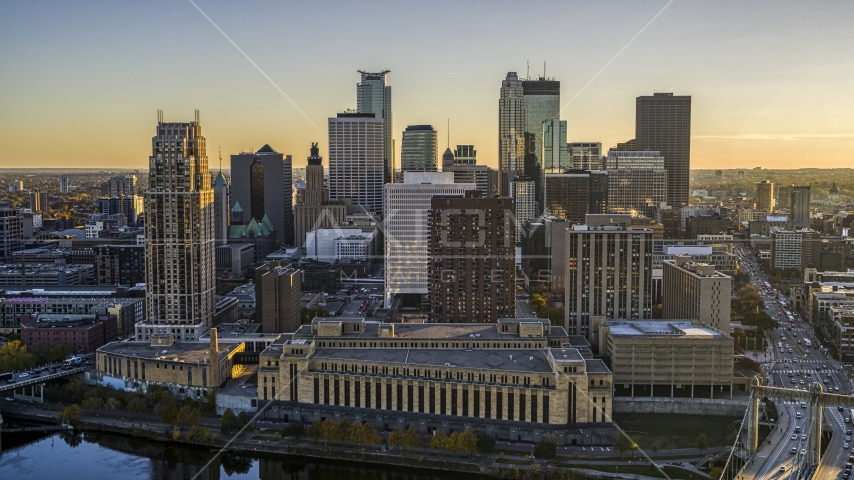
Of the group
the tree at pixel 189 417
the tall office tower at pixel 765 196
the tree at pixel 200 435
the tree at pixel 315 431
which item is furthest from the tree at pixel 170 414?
the tall office tower at pixel 765 196

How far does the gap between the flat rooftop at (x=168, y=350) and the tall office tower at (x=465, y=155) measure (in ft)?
231

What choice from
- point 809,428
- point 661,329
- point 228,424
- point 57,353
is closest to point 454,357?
point 228,424

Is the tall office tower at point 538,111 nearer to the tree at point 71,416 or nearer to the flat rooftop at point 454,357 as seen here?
the flat rooftop at point 454,357

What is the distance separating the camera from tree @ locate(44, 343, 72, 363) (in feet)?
139

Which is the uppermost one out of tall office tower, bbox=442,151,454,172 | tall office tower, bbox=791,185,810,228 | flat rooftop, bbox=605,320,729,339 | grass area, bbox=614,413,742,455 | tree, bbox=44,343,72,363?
tall office tower, bbox=442,151,454,172

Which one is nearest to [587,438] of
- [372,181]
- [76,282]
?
[76,282]

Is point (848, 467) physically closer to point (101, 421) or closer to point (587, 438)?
point (587, 438)

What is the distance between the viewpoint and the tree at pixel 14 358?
Answer: 40.4 meters

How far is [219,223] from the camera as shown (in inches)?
3433

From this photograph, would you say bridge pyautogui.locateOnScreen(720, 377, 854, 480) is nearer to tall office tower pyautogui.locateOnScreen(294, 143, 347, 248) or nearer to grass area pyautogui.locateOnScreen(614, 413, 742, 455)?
grass area pyautogui.locateOnScreen(614, 413, 742, 455)

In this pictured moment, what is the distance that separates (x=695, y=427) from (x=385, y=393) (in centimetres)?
1344

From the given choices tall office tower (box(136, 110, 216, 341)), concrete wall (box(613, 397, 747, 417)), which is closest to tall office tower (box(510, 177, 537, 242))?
tall office tower (box(136, 110, 216, 341))

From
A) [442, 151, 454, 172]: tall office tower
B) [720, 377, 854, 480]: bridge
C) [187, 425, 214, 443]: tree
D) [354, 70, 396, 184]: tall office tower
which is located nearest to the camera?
[720, 377, 854, 480]: bridge

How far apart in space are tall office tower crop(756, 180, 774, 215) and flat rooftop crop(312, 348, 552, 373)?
7399cm
